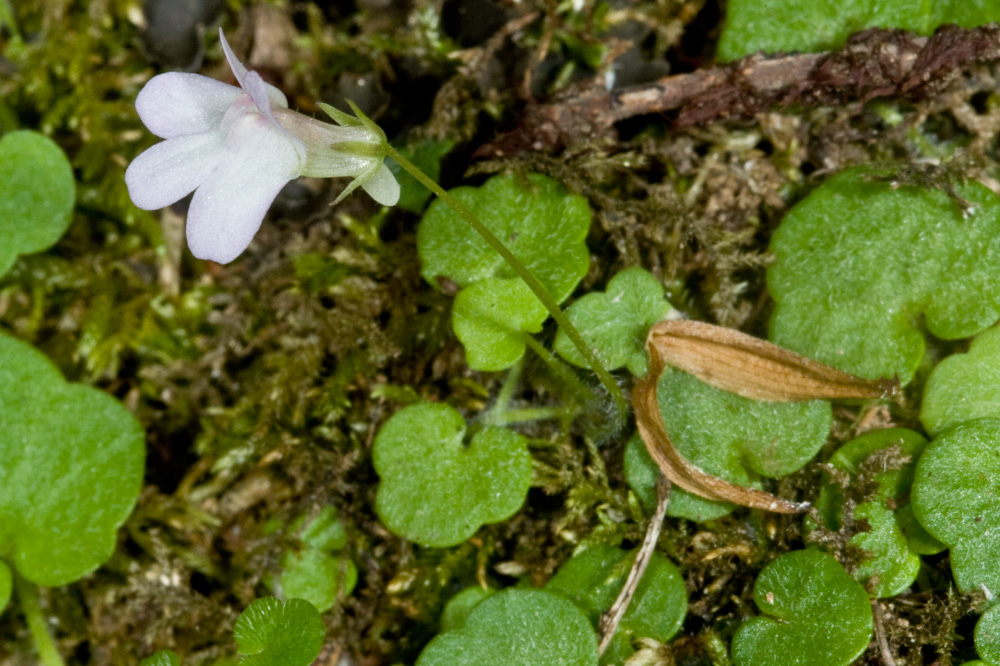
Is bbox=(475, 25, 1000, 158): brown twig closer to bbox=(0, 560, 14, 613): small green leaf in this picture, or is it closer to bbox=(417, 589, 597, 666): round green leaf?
bbox=(417, 589, 597, 666): round green leaf

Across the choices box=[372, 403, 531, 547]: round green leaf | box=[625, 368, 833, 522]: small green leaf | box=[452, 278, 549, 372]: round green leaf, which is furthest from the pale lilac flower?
box=[625, 368, 833, 522]: small green leaf

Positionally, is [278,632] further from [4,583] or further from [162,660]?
[4,583]

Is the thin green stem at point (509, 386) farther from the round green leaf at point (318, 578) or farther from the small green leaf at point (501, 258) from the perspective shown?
the round green leaf at point (318, 578)

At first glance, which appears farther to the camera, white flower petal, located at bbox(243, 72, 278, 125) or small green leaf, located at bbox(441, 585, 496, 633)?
small green leaf, located at bbox(441, 585, 496, 633)

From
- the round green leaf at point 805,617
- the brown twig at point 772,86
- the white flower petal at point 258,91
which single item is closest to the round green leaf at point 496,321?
the brown twig at point 772,86

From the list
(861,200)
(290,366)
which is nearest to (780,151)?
(861,200)

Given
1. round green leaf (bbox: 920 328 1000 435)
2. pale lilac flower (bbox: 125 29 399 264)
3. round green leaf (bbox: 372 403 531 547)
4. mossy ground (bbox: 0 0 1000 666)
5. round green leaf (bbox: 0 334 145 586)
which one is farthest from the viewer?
round green leaf (bbox: 0 334 145 586)

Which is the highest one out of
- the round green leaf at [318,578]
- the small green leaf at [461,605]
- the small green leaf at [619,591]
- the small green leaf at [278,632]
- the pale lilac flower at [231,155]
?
the pale lilac flower at [231,155]
